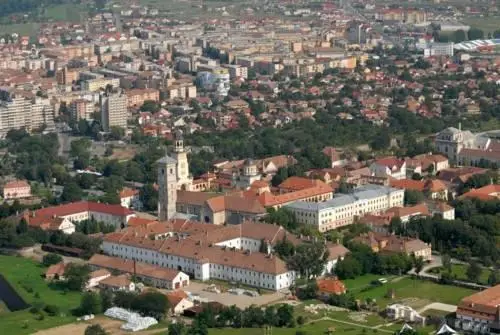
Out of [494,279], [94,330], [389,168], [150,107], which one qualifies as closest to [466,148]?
[389,168]

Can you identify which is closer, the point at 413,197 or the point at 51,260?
the point at 51,260

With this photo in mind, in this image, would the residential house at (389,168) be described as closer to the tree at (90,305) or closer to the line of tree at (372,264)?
the line of tree at (372,264)

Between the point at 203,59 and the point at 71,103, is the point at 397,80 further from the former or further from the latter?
the point at 71,103

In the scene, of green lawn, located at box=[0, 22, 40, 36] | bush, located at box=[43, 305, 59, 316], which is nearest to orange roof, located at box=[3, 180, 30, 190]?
bush, located at box=[43, 305, 59, 316]

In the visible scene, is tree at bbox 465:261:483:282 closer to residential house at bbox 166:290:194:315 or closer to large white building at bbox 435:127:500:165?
residential house at bbox 166:290:194:315

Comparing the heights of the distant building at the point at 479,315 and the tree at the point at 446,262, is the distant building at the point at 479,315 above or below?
above

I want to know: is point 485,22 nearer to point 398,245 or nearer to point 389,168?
point 389,168

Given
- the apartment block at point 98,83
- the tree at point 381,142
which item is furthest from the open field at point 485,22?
the tree at point 381,142
